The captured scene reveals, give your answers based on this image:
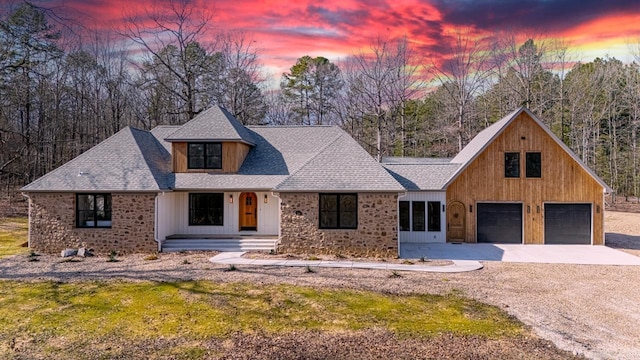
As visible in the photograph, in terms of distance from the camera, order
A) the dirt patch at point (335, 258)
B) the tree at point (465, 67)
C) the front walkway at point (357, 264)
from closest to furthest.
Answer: the front walkway at point (357, 264) → the dirt patch at point (335, 258) → the tree at point (465, 67)

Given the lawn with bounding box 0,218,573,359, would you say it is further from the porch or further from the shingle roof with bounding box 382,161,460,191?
the shingle roof with bounding box 382,161,460,191

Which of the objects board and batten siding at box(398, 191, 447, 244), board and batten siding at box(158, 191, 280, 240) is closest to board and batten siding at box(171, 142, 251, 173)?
board and batten siding at box(158, 191, 280, 240)

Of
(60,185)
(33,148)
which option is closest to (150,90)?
(33,148)

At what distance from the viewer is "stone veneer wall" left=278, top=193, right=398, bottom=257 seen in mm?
14867

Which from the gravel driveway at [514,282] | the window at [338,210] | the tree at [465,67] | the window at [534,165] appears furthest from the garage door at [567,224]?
the tree at [465,67]

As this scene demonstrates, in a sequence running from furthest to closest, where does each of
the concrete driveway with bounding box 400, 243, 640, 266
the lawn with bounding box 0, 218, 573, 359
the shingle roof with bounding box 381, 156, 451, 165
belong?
the shingle roof with bounding box 381, 156, 451, 165, the concrete driveway with bounding box 400, 243, 640, 266, the lawn with bounding box 0, 218, 573, 359

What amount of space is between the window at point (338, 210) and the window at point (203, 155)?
6058 mm

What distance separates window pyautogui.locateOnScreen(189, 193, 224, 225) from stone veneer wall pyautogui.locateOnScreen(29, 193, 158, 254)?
94.5 inches

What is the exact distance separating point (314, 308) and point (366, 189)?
22.9 feet

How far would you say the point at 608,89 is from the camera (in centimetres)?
3516

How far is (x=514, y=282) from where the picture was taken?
1119cm

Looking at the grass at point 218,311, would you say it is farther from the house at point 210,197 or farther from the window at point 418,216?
the window at point 418,216

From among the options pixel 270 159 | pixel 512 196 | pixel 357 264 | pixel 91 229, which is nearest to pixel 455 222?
pixel 512 196

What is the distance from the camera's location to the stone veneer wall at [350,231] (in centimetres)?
1487
